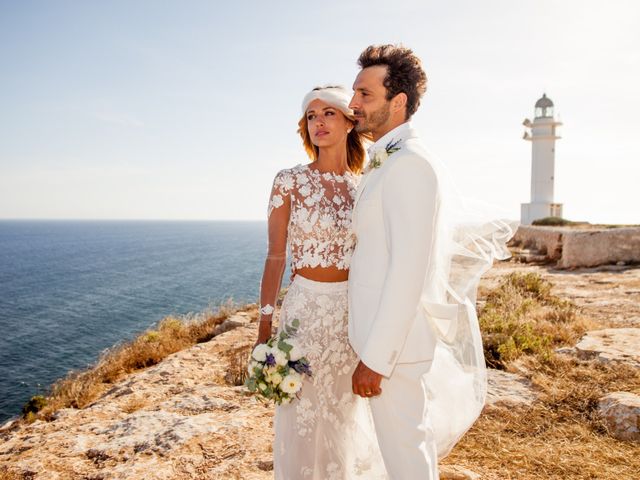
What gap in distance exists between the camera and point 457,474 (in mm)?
3141

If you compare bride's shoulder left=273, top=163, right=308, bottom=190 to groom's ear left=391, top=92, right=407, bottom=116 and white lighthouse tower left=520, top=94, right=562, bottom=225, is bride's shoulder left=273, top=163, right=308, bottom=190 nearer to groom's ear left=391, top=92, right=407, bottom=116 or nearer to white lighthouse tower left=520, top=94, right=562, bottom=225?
groom's ear left=391, top=92, right=407, bottom=116

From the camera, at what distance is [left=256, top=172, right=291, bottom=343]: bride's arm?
112 inches

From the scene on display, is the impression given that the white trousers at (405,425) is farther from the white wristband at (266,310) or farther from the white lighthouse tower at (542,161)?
the white lighthouse tower at (542,161)

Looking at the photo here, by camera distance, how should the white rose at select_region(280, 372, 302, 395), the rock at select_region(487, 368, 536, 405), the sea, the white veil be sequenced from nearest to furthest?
the white veil
the white rose at select_region(280, 372, 302, 395)
the rock at select_region(487, 368, 536, 405)
the sea

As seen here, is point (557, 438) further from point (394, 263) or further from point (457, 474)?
point (394, 263)

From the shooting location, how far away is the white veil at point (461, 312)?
2.42 metres

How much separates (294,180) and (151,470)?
7.68 ft

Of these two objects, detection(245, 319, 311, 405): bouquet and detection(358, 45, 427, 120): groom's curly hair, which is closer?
detection(358, 45, 427, 120): groom's curly hair

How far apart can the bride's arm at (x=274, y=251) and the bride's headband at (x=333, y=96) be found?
1.72 ft

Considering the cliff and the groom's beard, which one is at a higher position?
the groom's beard

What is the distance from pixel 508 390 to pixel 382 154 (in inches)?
136

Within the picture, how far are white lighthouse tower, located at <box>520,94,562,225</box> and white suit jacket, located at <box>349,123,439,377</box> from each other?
38.3 m

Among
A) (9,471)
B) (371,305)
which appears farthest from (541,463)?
(9,471)

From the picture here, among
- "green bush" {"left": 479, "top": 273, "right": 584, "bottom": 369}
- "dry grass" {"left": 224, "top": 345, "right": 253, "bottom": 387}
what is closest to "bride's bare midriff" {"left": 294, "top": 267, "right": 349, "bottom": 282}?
"dry grass" {"left": 224, "top": 345, "right": 253, "bottom": 387}
